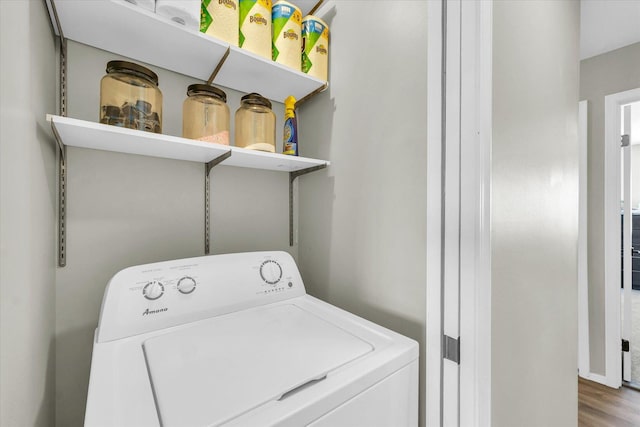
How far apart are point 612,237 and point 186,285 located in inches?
109

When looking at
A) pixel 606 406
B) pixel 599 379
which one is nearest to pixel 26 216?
pixel 606 406

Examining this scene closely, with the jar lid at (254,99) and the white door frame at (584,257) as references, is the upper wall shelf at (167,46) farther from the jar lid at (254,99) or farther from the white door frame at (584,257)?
the white door frame at (584,257)

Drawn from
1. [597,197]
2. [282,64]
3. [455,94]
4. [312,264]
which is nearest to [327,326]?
[312,264]

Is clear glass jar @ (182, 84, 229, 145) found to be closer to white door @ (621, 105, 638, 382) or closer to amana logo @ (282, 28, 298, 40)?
amana logo @ (282, 28, 298, 40)

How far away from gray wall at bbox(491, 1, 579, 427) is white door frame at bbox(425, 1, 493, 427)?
2.8 inches

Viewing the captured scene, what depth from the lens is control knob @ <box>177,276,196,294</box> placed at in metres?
0.86

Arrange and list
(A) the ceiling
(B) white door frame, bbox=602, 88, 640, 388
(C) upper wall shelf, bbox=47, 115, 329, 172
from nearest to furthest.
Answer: (C) upper wall shelf, bbox=47, 115, 329, 172
(A) the ceiling
(B) white door frame, bbox=602, 88, 640, 388

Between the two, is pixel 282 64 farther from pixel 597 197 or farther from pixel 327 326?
pixel 597 197

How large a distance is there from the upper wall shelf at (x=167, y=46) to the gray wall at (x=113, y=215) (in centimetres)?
7

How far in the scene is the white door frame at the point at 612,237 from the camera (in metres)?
1.96

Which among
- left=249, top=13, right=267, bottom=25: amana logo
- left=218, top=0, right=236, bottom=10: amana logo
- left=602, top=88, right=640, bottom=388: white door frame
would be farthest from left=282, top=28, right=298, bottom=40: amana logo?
left=602, top=88, right=640, bottom=388: white door frame

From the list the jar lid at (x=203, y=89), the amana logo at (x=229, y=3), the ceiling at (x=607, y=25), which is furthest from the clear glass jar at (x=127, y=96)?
the ceiling at (x=607, y=25)

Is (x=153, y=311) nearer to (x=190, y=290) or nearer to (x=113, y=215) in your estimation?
(x=190, y=290)

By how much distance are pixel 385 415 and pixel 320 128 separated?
3.62 ft
